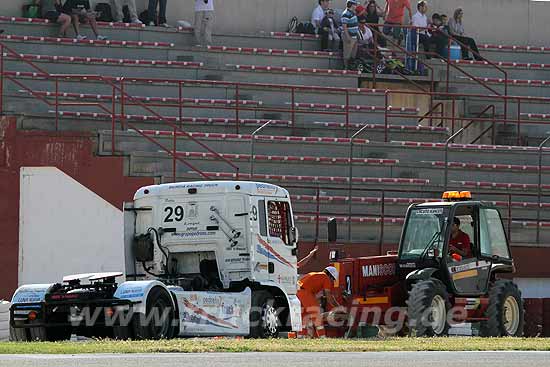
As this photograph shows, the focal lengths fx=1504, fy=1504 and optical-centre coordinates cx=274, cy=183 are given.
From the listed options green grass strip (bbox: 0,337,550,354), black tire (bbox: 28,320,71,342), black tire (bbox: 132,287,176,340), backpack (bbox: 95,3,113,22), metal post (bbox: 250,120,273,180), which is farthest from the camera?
backpack (bbox: 95,3,113,22)

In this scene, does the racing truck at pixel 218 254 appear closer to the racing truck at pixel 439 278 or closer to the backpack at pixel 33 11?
the racing truck at pixel 439 278

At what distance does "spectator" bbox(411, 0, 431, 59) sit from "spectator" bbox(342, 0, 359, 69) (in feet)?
7.40

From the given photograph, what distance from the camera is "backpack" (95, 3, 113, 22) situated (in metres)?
32.8

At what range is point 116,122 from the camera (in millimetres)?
27938

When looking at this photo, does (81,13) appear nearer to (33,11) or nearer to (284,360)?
(33,11)

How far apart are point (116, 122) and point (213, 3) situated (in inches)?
324

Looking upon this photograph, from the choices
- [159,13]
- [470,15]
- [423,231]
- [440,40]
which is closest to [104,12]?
[159,13]

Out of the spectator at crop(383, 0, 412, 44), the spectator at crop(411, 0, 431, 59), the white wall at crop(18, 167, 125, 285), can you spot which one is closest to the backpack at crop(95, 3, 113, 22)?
the spectator at crop(383, 0, 412, 44)

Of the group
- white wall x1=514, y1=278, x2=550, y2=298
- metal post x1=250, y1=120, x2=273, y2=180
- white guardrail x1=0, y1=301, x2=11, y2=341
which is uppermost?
metal post x1=250, y1=120, x2=273, y2=180

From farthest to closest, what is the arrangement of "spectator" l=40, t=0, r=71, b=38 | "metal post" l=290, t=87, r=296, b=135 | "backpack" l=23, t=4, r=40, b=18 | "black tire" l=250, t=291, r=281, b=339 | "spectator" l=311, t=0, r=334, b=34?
"spectator" l=311, t=0, r=334, b=34 < "backpack" l=23, t=4, r=40, b=18 < "spectator" l=40, t=0, r=71, b=38 < "metal post" l=290, t=87, r=296, b=135 < "black tire" l=250, t=291, r=281, b=339

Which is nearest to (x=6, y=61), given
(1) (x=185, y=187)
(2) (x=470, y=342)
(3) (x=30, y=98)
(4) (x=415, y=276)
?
(3) (x=30, y=98)

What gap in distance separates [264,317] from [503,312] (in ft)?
12.0

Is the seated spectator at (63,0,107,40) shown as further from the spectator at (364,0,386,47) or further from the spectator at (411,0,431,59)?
the spectator at (411,0,431,59)

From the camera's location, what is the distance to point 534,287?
1098 inches
